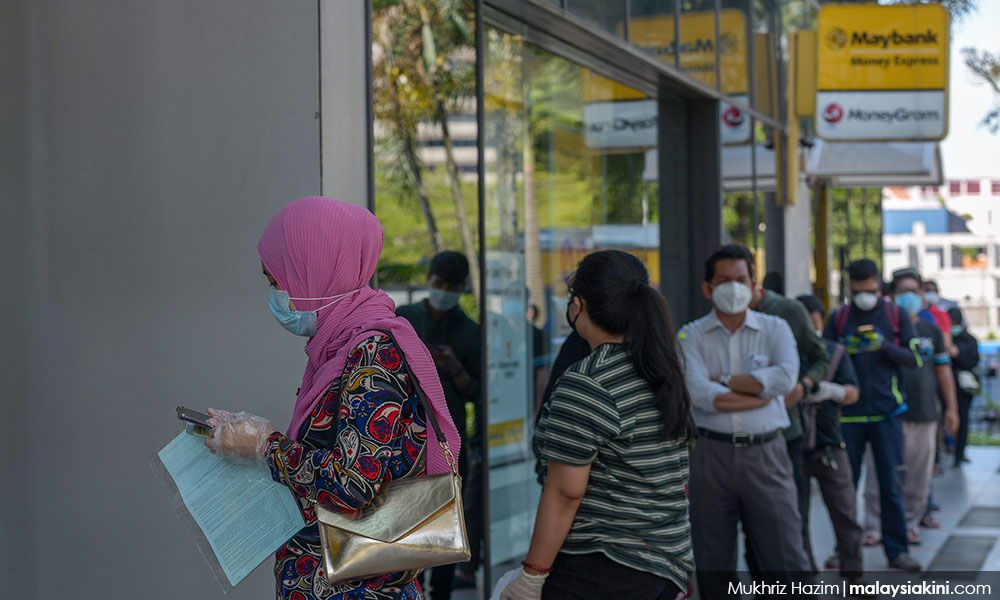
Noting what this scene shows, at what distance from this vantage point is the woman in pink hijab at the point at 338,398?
2.37 metres

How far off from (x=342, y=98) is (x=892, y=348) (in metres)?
5.26

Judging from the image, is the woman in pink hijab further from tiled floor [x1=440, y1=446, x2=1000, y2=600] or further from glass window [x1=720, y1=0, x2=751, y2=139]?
glass window [x1=720, y1=0, x2=751, y2=139]

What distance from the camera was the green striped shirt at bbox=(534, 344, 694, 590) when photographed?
3.15 metres

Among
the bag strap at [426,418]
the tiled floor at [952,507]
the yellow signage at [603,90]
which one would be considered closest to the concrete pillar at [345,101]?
the bag strap at [426,418]

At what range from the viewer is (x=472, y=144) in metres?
5.70

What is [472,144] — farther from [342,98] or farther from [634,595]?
[634,595]

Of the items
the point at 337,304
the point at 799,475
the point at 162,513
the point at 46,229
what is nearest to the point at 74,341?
the point at 46,229

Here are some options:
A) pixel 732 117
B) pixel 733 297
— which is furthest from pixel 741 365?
pixel 732 117

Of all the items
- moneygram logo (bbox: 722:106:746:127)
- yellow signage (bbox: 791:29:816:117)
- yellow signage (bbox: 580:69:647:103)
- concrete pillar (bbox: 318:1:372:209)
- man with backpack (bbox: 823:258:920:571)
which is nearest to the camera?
concrete pillar (bbox: 318:1:372:209)

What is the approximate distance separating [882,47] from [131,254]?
8533mm

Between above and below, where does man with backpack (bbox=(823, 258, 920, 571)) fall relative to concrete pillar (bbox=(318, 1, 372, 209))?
below

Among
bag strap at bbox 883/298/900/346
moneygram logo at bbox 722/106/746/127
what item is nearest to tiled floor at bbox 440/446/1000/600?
bag strap at bbox 883/298/900/346

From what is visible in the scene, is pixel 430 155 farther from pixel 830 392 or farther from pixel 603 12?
pixel 830 392

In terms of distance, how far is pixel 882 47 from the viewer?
405 inches
